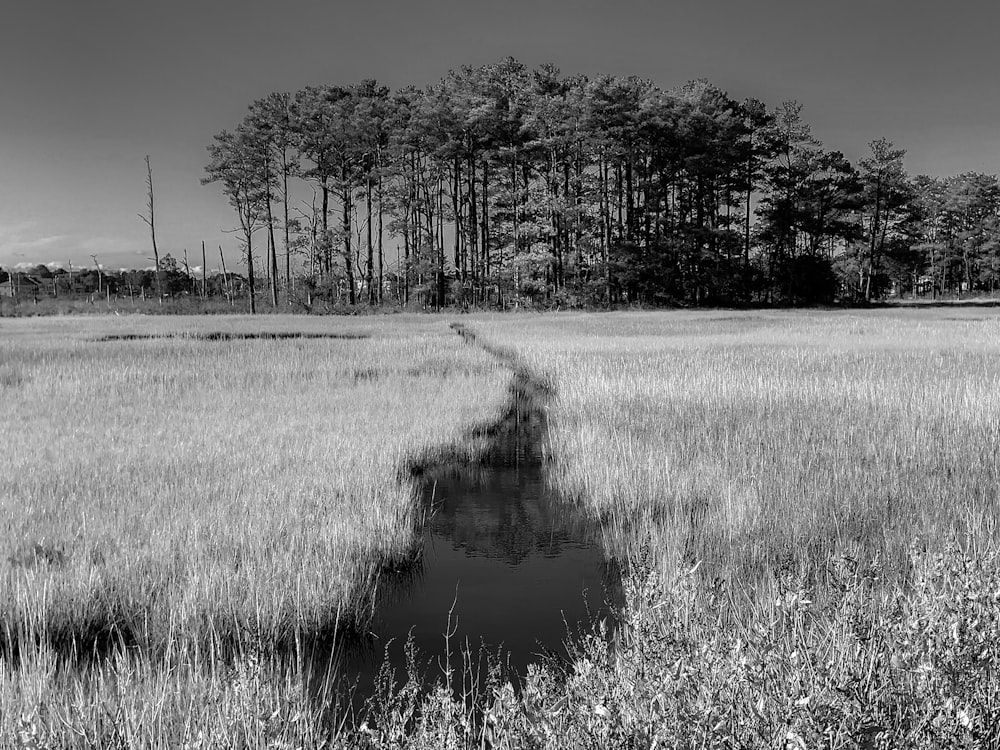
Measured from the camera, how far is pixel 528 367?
18641 mm

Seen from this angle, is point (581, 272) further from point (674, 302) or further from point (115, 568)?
point (115, 568)

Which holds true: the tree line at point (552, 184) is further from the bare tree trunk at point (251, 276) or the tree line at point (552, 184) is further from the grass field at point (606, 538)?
the grass field at point (606, 538)

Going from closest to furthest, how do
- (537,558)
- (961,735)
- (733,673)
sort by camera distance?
1. (961,735)
2. (733,673)
3. (537,558)

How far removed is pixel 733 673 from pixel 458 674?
6.10 ft

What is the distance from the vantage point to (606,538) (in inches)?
235

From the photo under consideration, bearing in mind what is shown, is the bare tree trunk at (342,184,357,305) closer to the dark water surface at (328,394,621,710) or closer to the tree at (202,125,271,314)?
the tree at (202,125,271,314)

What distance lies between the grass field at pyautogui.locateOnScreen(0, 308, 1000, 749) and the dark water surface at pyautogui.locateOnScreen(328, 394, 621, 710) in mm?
280

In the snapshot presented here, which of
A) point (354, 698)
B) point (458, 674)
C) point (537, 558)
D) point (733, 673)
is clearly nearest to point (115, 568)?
point (354, 698)

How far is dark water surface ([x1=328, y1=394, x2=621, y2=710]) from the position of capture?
13.5 feet

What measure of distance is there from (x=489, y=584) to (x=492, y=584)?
0.08 ft

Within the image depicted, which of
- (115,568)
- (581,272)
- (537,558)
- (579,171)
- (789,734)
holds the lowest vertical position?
(537,558)

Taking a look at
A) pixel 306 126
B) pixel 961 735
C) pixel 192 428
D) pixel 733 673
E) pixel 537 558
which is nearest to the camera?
pixel 961 735

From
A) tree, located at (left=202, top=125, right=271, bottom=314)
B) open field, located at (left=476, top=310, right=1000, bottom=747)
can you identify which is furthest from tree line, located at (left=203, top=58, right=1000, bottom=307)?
open field, located at (left=476, top=310, right=1000, bottom=747)

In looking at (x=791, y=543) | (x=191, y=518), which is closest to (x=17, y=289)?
(x=191, y=518)
